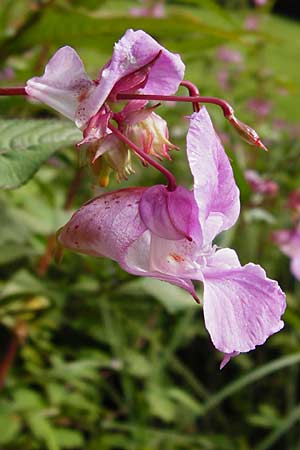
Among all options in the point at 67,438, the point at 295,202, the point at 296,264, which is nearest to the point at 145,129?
the point at 67,438

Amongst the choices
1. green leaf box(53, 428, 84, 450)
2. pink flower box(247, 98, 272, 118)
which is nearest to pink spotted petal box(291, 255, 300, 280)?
green leaf box(53, 428, 84, 450)

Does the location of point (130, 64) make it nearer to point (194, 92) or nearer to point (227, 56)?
point (194, 92)

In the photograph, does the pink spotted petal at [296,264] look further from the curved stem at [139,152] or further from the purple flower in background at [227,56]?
the purple flower in background at [227,56]

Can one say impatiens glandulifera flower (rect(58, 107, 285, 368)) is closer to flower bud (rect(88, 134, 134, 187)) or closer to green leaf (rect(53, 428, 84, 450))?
flower bud (rect(88, 134, 134, 187))

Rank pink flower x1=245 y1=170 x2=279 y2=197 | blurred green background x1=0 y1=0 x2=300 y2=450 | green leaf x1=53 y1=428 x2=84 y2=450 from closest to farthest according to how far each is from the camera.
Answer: blurred green background x1=0 y1=0 x2=300 y2=450, green leaf x1=53 y1=428 x2=84 y2=450, pink flower x1=245 y1=170 x2=279 y2=197

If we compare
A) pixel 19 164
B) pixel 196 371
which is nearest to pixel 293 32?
pixel 196 371

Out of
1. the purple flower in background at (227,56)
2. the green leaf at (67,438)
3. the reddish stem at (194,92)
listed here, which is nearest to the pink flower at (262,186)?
the green leaf at (67,438)

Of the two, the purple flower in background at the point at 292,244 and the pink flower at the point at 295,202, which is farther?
the purple flower in background at the point at 292,244
